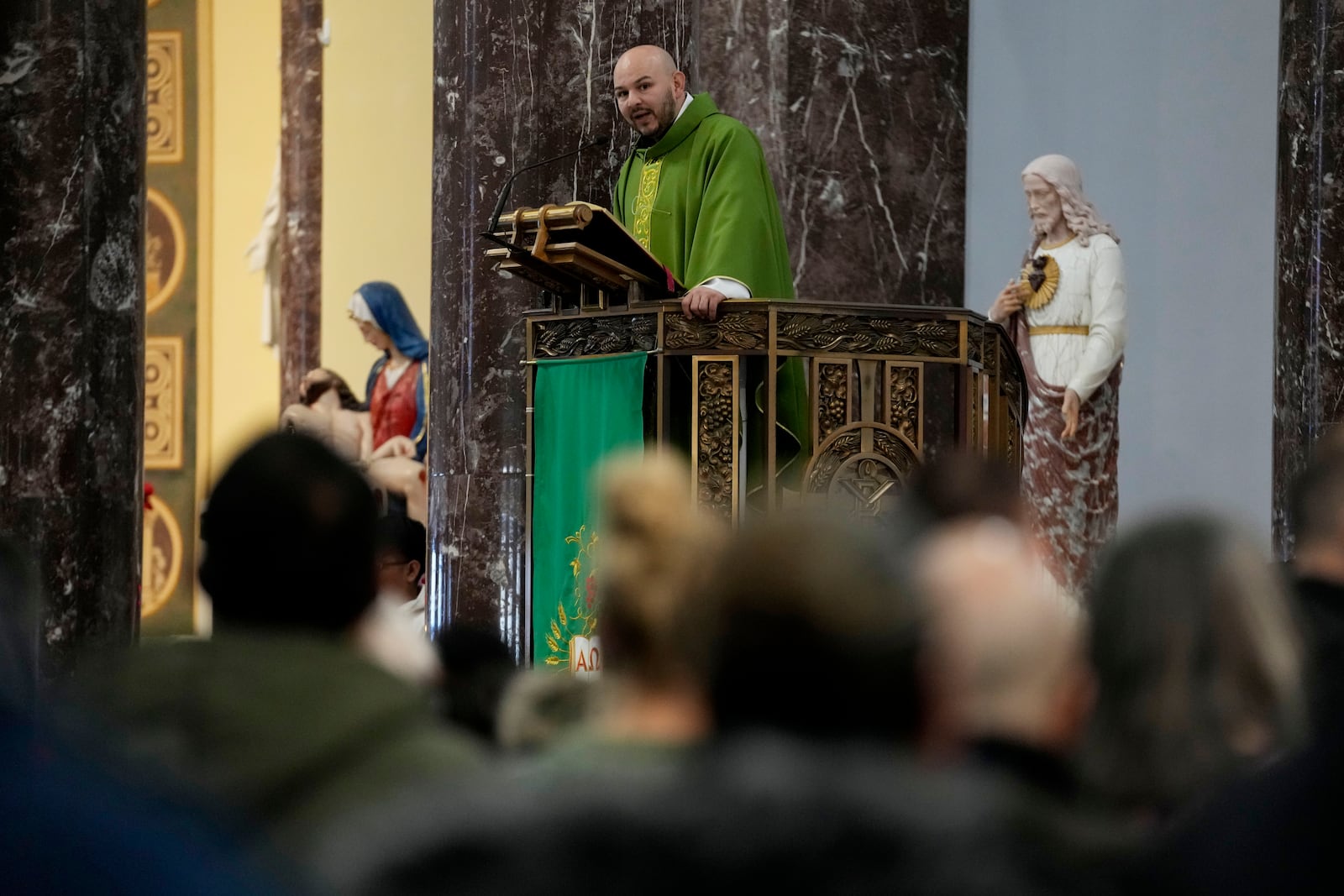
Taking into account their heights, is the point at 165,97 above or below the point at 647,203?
above

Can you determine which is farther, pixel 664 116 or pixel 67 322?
pixel 664 116

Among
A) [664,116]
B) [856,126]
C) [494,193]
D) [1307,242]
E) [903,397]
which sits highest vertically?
[856,126]

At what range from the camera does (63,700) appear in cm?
193

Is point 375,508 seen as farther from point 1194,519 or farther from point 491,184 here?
point 491,184

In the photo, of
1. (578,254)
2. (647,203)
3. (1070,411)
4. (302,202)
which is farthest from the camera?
(302,202)

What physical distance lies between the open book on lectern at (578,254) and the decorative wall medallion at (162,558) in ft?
29.2

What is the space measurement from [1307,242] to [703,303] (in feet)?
8.94

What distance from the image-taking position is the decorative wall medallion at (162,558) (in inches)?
535

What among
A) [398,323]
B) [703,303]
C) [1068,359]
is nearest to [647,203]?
[703,303]

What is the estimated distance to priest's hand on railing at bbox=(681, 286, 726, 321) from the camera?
16.3 feet

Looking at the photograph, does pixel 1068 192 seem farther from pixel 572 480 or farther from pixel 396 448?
pixel 396 448

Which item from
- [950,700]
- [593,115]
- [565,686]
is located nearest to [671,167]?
[593,115]

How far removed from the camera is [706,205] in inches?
225

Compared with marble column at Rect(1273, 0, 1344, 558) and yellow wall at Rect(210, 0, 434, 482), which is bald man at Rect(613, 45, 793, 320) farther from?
yellow wall at Rect(210, 0, 434, 482)
